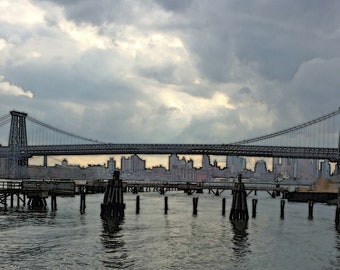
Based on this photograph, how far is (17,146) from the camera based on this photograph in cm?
13912

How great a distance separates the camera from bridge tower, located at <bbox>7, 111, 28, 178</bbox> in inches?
5212

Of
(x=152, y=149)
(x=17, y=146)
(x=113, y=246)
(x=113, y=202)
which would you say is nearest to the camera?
(x=113, y=246)

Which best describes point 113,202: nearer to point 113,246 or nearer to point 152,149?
point 113,246

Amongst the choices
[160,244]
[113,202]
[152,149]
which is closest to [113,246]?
[160,244]

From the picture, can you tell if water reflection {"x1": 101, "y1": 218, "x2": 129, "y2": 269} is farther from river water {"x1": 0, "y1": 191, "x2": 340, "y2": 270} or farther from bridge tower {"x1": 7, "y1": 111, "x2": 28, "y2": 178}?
bridge tower {"x1": 7, "y1": 111, "x2": 28, "y2": 178}

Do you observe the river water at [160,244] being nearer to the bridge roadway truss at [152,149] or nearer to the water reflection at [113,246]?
the water reflection at [113,246]

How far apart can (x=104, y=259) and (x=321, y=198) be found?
71.7m

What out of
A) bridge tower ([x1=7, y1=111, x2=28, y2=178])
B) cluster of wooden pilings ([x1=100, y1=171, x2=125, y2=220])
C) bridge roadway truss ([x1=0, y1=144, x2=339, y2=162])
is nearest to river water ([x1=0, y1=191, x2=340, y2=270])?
cluster of wooden pilings ([x1=100, y1=171, x2=125, y2=220])

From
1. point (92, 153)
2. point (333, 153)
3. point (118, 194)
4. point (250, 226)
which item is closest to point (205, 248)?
point (250, 226)

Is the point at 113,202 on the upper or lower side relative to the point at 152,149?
lower

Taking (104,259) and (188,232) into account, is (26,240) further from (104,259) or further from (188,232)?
(188,232)

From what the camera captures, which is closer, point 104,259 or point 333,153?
point 104,259

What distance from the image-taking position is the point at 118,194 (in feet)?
155

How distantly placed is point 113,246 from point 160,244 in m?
3.32
